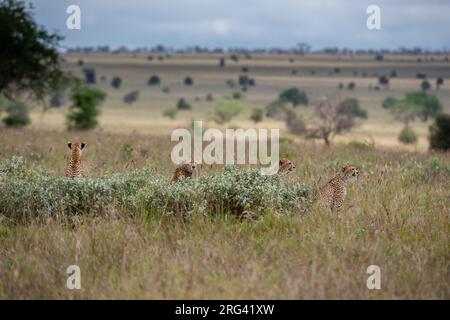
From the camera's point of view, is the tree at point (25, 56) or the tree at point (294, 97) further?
the tree at point (294, 97)

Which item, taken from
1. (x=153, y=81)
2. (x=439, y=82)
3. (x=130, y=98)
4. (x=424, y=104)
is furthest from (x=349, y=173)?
(x=153, y=81)

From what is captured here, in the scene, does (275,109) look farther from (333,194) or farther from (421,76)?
(333,194)

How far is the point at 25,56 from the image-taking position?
32469mm

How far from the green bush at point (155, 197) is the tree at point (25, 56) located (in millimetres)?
24056

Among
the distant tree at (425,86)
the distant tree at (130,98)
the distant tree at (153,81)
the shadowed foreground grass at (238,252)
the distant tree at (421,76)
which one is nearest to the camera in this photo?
the shadowed foreground grass at (238,252)

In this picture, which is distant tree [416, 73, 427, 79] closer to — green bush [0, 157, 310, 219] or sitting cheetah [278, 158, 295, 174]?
sitting cheetah [278, 158, 295, 174]

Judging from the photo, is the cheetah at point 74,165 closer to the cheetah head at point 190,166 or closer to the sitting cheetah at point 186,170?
the sitting cheetah at point 186,170

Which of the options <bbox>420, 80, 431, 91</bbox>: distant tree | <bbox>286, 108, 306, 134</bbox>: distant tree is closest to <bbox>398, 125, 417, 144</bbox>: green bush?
<bbox>286, 108, 306, 134</bbox>: distant tree

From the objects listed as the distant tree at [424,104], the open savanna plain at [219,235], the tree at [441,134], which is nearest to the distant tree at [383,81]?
the distant tree at [424,104]

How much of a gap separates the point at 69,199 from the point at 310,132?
35392 millimetres

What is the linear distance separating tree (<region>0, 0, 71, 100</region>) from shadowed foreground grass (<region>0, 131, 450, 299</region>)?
24541 millimetres

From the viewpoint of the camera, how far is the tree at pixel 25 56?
32188 mm

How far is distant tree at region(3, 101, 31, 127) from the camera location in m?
45.0
